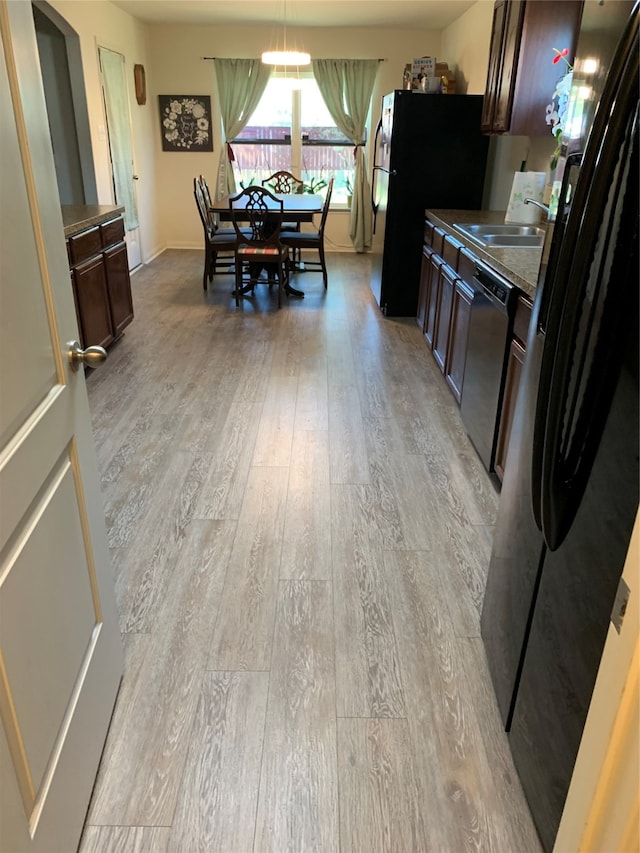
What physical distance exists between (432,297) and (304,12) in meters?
3.76

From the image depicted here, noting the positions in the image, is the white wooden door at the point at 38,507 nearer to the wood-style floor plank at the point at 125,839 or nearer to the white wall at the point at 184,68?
the wood-style floor plank at the point at 125,839

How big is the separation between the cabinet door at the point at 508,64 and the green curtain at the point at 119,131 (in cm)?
349

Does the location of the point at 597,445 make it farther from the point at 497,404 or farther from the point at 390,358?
the point at 390,358

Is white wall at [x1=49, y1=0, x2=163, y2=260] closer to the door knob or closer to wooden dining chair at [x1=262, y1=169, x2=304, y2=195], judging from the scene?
wooden dining chair at [x1=262, y1=169, x2=304, y2=195]

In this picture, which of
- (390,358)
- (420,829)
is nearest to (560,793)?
(420,829)

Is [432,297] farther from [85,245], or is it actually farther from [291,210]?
[85,245]

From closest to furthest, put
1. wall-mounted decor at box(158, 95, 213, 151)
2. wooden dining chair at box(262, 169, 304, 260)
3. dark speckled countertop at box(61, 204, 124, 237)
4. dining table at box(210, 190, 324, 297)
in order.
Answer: dark speckled countertop at box(61, 204, 124, 237) < dining table at box(210, 190, 324, 297) < wooden dining chair at box(262, 169, 304, 260) < wall-mounted decor at box(158, 95, 213, 151)

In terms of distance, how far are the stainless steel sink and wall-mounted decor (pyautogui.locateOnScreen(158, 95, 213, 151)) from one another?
15.8 feet

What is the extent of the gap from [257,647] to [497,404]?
4.65 feet

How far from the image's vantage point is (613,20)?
3.63 ft

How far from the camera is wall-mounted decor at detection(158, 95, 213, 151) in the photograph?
23.5ft

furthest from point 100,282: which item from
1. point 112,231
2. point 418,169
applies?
point 418,169

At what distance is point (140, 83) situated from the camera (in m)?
6.60

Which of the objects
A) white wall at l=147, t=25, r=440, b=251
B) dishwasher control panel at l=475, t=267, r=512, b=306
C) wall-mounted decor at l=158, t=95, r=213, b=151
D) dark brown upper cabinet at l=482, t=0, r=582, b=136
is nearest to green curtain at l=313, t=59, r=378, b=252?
white wall at l=147, t=25, r=440, b=251
